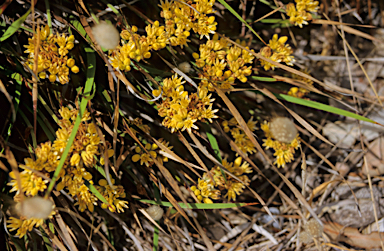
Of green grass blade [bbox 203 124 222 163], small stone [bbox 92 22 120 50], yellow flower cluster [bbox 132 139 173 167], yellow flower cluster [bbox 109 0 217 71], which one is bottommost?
green grass blade [bbox 203 124 222 163]

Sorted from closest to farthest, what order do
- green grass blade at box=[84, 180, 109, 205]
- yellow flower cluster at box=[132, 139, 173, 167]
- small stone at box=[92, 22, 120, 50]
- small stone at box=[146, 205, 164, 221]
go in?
small stone at box=[92, 22, 120, 50]
green grass blade at box=[84, 180, 109, 205]
yellow flower cluster at box=[132, 139, 173, 167]
small stone at box=[146, 205, 164, 221]

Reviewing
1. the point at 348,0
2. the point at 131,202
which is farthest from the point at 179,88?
the point at 348,0

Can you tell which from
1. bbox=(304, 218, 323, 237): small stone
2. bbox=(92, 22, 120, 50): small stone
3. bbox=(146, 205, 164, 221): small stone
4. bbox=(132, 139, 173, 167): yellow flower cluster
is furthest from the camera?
bbox=(304, 218, 323, 237): small stone

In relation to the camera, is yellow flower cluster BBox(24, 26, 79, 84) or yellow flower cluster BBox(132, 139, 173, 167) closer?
yellow flower cluster BBox(24, 26, 79, 84)

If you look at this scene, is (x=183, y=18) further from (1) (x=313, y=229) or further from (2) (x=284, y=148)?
(1) (x=313, y=229)

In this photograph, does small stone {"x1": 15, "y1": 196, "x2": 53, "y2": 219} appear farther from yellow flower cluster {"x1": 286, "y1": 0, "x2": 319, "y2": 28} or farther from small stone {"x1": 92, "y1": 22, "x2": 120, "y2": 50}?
yellow flower cluster {"x1": 286, "y1": 0, "x2": 319, "y2": 28}

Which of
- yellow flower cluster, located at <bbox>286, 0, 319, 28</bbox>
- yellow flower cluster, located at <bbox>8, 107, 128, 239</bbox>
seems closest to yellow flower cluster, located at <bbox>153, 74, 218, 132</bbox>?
yellow flower cluster, located at <bbox>8, 107, 128, 239</bbox>
